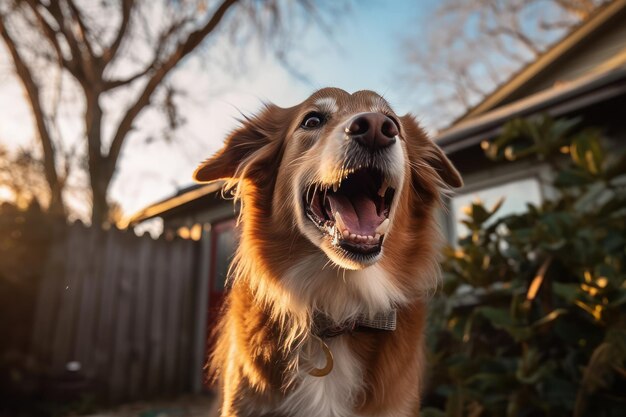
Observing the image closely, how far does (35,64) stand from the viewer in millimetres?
10219

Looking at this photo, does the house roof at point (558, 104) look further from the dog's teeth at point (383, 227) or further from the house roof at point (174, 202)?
the dog's teeth at point (383, 227)

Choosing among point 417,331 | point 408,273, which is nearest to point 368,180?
point 408,273

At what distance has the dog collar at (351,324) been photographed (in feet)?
6.74

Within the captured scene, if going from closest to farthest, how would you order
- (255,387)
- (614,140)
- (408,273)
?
1. (255,387)
2. (408,273)
3. (614,140)

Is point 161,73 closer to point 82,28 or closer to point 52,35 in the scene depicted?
point 82,28

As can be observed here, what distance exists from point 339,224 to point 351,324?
1.93ft

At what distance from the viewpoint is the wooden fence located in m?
6.32

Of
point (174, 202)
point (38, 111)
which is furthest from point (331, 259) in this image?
point (38, 111)

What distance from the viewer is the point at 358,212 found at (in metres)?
1.72

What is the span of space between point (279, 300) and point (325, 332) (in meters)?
0.23

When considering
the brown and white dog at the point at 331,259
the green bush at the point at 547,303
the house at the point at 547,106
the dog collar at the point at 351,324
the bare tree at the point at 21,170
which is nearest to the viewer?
the brown and white dog at the point at 331,259

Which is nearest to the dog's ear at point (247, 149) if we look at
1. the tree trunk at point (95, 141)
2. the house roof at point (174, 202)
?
the house roof at point (174, 202)

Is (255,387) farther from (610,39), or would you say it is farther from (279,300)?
(610,39)

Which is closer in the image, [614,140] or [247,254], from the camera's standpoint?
[247,254]
